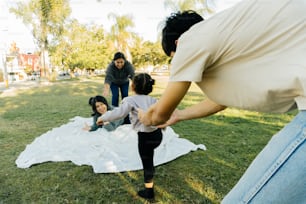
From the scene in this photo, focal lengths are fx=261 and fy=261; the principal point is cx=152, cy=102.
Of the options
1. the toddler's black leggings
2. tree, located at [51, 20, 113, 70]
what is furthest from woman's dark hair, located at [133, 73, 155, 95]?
tree, located at [51, 20, 113, 70]

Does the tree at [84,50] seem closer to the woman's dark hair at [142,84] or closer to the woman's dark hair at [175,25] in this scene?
the woman's dark hair at [142,84]

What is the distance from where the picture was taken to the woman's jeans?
720 millimetres

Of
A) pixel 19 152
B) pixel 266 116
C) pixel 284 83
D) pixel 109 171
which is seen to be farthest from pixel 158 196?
pixel 266 116

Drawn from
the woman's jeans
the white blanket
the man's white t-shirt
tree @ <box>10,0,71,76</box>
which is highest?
tree @ <box>10,0,71,76</box>

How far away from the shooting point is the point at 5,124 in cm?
455

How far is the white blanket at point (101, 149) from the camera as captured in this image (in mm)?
2572

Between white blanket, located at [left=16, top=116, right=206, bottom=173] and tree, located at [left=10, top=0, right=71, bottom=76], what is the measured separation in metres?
16.3

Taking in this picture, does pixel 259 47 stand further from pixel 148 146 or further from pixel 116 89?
pixel 116 89

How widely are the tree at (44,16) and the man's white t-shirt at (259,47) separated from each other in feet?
61.8

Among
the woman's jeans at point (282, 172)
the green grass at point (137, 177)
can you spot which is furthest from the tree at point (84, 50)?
the woman's jeans at point (282, 172)

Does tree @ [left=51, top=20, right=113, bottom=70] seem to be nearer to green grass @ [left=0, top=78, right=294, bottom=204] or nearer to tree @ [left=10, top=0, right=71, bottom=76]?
tree @ [left=10, top=0, right=71, bottom=76]

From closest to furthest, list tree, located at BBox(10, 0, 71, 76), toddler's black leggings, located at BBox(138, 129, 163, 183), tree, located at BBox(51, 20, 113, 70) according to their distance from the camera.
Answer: toddler's black leggings, located at BBox(138, 129, 163, 183)
tree, located at BBox(10, 0, 71, 76)
tree, located at BBox(51, 20, 113, 70)

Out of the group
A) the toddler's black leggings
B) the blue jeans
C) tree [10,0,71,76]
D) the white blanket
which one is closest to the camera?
the toddler's black leggings

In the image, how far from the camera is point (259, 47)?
752mm
